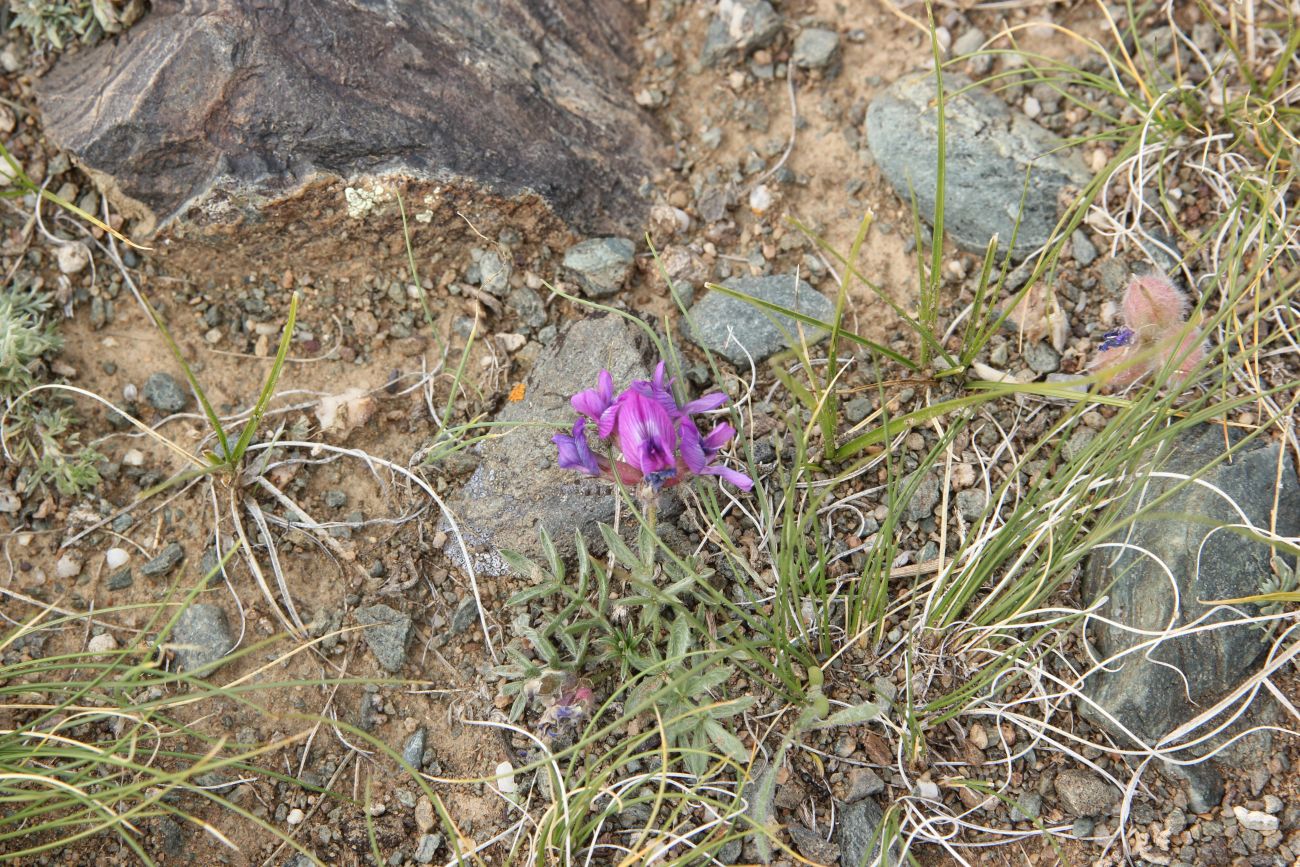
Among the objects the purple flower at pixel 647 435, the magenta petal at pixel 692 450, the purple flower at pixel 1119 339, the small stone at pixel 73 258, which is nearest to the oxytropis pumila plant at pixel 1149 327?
the purple flower at pixel 1119 339

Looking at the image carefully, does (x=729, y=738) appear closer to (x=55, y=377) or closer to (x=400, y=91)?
(x=400, y=91)

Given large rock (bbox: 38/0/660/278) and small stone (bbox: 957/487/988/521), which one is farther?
large rock (bbox: 38/0/660/278)

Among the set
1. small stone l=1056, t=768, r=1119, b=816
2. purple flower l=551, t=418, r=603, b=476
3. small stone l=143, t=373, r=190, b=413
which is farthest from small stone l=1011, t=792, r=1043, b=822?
small stone l=143, t=373, r=190, b=413

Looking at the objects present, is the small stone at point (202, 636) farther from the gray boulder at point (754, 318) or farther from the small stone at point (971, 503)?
the small stone at point (971, 503)

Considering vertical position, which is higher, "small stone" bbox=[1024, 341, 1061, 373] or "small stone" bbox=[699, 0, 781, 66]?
"small stone" bbox=[699, 0, 781, 66]

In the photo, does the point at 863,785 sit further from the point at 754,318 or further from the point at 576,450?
the point at 754,318

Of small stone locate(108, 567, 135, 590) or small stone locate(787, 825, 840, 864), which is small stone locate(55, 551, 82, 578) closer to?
small stone locate(108, 567, 135, 590)

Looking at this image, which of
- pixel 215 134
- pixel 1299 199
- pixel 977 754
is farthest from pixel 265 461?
pixel 1299 199
